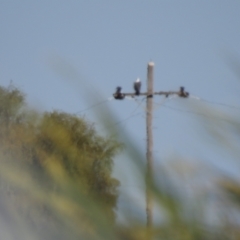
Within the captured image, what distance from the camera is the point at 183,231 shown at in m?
0.67

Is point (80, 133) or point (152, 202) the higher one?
point (80, 133)

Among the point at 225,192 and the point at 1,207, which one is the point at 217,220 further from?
the point at 1,207

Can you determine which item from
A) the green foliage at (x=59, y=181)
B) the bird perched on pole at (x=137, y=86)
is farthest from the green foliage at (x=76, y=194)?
the bird perched on pole at (x=137, y=86)

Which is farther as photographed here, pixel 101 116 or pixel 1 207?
pixel 1 207

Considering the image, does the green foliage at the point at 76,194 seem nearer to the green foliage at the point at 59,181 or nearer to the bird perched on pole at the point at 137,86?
the green foliage at the point at 59,181

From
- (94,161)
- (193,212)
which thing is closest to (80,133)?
(94,161)

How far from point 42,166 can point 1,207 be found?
85 millimetres

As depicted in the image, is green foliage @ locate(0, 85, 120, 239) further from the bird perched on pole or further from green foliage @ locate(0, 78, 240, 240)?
the bird perched on pole

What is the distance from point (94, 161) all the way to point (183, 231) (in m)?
0.13

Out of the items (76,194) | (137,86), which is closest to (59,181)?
(76,194)

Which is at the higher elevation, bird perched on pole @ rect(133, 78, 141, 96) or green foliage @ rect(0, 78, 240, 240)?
bird perched on pole @ rect(133, 78, 141, 96)

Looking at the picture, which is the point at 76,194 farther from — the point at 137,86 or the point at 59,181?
the point at 137,86

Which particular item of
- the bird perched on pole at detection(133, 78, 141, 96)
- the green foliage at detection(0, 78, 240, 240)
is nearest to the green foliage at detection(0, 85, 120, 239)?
the green foliage at detection(0, 78, 240, 240)

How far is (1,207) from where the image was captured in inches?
29.5
